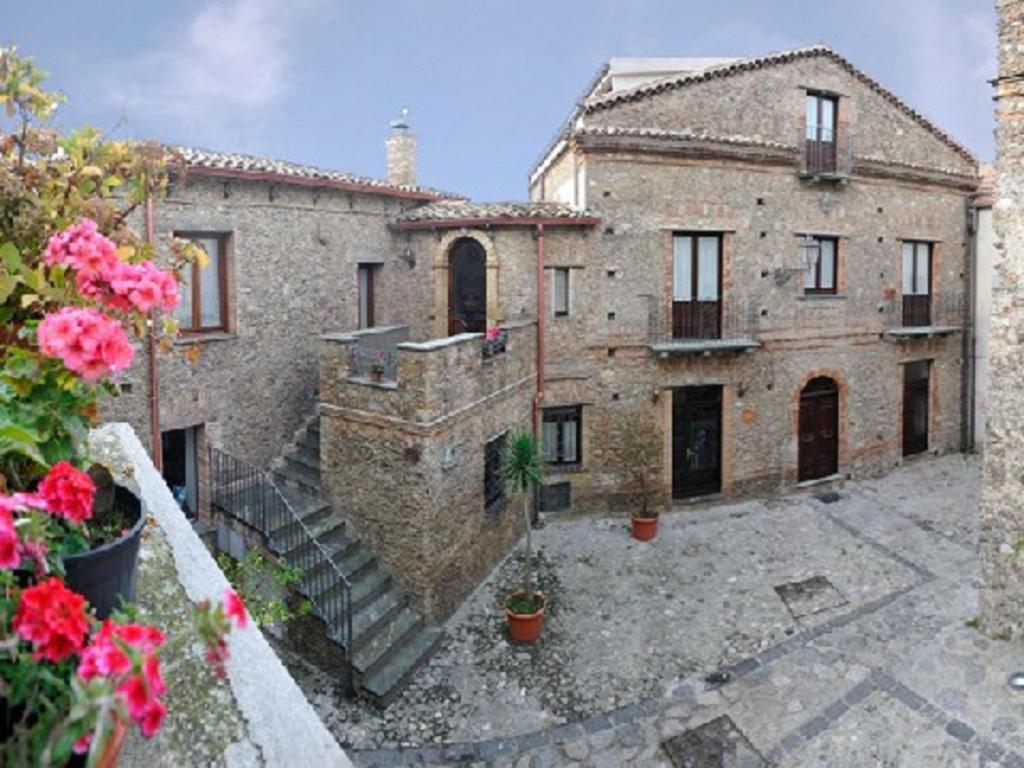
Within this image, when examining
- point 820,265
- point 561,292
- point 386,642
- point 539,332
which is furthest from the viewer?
point 820,265

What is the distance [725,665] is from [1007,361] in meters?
5.76

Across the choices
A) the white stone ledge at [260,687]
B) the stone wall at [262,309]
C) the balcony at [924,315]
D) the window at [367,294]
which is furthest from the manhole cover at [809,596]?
the white stone ledge at [260,687]

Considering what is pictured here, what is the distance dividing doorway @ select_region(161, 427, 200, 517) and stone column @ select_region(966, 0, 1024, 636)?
12.3m

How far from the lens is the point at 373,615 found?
10867mm

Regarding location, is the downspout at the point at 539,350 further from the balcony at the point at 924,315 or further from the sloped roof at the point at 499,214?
the balcony at the point at 924,315

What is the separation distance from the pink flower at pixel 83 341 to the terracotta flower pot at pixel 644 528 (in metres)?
13.2

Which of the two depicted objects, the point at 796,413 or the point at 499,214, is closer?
the point at 499,214

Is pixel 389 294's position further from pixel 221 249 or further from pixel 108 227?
pixel 108 227

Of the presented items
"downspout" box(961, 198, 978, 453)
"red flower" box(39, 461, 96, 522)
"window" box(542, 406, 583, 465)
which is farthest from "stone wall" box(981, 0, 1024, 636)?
"downspout" box(961, 198, 978, 453)

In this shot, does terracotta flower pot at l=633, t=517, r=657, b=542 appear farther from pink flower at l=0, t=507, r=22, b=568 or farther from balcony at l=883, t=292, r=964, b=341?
pink flower at l=0, t=507, r=22, b=568

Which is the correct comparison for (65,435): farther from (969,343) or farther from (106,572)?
(969,343)

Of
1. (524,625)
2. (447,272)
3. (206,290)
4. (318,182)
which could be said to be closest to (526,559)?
(524,625)

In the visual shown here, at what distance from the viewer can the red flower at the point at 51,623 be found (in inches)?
72.9

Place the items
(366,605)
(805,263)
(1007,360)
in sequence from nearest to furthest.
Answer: (1007,360)
(366,605)
(805,263)
